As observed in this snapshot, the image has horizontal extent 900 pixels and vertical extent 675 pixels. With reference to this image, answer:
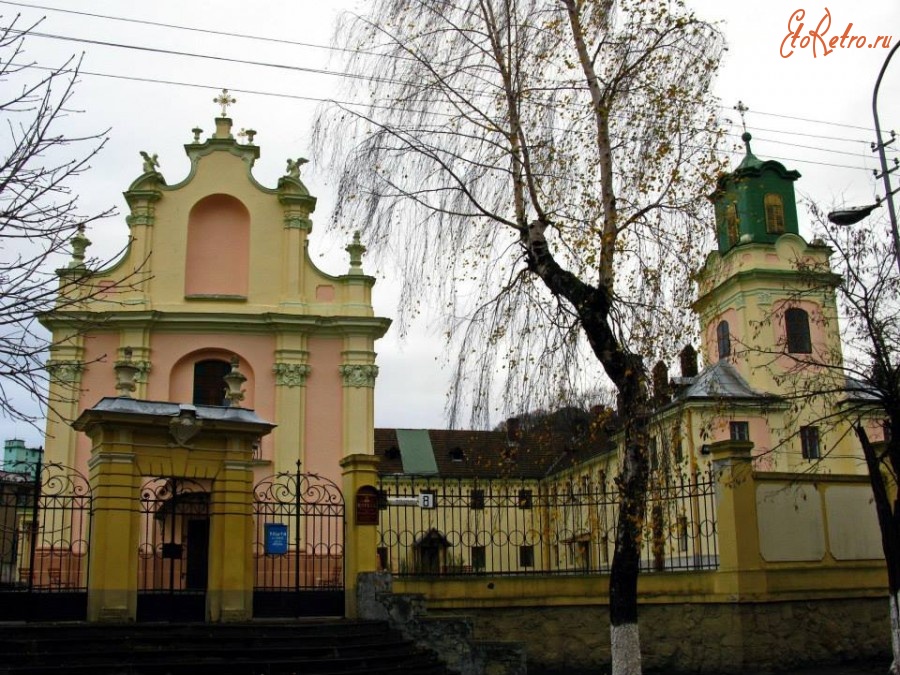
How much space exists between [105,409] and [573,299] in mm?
6805

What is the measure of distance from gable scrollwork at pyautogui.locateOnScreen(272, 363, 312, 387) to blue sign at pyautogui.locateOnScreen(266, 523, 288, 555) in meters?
13.8

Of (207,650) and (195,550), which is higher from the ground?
(195,550)

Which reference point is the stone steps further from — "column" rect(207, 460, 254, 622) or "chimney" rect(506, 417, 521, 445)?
"chimney" rect(506, 417, 521, 445)

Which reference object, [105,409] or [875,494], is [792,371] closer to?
[875,494]

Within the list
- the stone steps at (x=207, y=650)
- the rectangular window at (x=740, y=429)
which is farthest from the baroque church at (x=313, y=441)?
the stone steps at (x=207, y=650)

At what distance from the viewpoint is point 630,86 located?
13617 millimetres

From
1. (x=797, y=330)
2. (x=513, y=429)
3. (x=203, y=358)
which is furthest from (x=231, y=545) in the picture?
(x=797, y=330)

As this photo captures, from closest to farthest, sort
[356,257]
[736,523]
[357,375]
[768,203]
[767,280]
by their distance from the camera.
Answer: [736,523] < [357,375] < [356,257] < [767,280] < [768,203]

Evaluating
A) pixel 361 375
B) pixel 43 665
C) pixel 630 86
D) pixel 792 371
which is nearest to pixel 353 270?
pixel 361 375

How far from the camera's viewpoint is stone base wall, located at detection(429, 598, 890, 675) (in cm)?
1497

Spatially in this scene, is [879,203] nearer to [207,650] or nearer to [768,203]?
[207,650]

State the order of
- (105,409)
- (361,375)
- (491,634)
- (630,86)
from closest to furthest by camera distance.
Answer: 1. (630,86)
2. (105,409)
3. (491,634)
4. (361,375)

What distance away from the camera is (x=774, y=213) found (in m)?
43.7

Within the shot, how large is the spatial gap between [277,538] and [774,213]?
32988 mm
